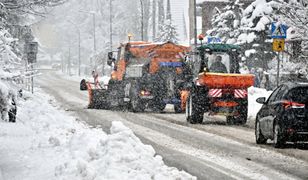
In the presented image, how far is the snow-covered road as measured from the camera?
438 inches

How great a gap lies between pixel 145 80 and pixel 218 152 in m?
14.5

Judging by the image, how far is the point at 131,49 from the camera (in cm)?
2998

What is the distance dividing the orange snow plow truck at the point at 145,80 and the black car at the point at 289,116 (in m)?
13.1

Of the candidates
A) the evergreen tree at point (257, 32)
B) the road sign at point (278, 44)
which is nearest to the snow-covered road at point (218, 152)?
the road sign at point (278, 44)

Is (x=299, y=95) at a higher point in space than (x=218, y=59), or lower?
lower

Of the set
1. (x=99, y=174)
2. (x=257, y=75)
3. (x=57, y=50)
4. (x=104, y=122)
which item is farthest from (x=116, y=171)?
(x=57, y=50)

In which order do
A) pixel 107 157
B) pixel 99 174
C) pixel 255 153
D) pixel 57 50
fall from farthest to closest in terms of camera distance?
1. pixel 57 50
2. pixel 255 153
3. pixel 107 157
4. pixel 99 174

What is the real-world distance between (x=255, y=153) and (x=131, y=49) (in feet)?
55.3

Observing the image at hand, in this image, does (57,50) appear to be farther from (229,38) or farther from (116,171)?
(116,171)

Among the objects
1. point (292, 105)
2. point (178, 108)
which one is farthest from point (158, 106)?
point (292, 105)

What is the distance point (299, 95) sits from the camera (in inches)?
572

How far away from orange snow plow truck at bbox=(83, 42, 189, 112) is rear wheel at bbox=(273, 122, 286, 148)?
13429mm

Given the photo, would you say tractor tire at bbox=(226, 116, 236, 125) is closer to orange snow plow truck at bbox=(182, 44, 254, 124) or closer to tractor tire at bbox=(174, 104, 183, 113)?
orange snow plow truck at bbox=(182, 44, 254, 124)

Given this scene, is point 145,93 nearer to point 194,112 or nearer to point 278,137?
point 194,112
